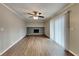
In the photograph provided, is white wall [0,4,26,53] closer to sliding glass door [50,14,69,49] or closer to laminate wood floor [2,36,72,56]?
laminate wood floor [2,36,72,56]

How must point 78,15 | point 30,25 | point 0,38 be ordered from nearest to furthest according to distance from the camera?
point 78,15 < point 0,38 < point 30,25

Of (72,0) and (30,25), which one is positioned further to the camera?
(30,25)

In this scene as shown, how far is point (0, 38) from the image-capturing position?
4.34 meters

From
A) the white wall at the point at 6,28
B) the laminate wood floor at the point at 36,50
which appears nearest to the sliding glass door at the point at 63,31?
the laminate wood floor at the point at 36,50

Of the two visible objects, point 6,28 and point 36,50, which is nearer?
point 6,28

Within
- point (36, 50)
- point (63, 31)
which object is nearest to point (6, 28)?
point (36, 50)

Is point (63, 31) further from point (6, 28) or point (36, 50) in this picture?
point (6, 28)

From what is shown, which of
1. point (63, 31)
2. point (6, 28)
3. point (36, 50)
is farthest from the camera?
point (63, 31)

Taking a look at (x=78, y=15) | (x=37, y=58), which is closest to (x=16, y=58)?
(x=37, y=58)

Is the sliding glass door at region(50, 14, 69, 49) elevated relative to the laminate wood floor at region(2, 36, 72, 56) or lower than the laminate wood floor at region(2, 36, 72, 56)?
elevated

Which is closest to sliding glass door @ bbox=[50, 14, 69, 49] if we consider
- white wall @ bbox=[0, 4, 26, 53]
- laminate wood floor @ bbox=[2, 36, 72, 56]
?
laminate wood floor @ bbox=[2, 36, 72, 56]

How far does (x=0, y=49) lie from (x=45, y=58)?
11.6 ft

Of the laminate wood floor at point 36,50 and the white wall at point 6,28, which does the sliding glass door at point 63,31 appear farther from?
the white wall at point 6,28

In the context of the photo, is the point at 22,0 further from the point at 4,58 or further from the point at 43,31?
the point at 43,31
